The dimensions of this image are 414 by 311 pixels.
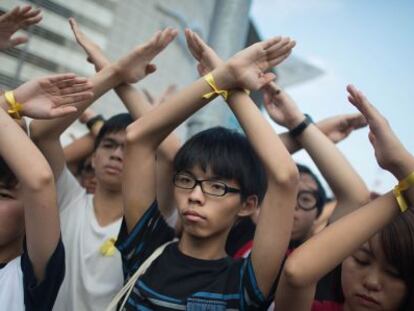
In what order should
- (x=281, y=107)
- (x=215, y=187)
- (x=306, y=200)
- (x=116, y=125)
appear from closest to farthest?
(x=215, y=187) → (x=281, y=107) → (x=116, y=125) → (x=306, y=200)

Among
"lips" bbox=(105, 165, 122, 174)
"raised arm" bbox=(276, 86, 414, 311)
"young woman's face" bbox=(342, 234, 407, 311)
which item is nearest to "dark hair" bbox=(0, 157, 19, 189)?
"lips" bbox=(105, 165, 122, 174)

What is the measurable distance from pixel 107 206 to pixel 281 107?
103 centimetres

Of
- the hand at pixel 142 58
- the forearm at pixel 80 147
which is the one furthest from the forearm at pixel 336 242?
the forearm at pixel 80 147

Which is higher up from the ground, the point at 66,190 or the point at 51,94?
the point at 51,94

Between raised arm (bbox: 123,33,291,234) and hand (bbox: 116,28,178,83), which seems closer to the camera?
raised arm (bbox: 123,33,291,234)

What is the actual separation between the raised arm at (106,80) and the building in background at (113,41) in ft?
7.51

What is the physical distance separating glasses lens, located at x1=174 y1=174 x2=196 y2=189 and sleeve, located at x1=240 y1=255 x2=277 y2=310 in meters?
0.39

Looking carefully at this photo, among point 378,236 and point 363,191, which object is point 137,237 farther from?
point 363,191

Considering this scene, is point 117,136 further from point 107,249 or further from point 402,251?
point 402,251

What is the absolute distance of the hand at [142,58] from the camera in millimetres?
1837

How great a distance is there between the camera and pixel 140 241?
5.03ft

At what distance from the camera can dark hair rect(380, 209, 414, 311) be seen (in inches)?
54.2

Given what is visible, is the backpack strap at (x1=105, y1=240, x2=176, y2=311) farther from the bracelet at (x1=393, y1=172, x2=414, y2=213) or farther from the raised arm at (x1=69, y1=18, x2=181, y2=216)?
the bracelet at (x1=393, y1=172, x2=414, y2=213)

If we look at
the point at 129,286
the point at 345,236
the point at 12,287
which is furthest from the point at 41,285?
the point at 345,236
